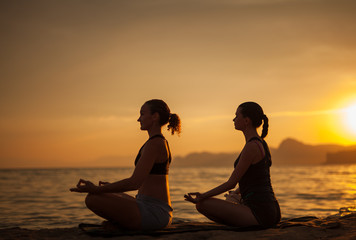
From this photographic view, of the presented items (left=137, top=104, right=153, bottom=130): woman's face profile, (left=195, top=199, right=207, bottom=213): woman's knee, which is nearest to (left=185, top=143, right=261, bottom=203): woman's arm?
(left=195, top=199, right=207, bottom=213): woman's knee

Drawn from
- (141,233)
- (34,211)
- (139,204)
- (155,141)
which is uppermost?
(155,141)

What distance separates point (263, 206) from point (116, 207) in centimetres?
207

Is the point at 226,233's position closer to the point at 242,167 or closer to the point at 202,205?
the point at 202,205

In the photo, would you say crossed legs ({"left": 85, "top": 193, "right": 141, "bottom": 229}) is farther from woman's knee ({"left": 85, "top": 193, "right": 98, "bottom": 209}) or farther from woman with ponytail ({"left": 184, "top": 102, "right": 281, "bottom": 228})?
woman with ponytail ({"left": 184, "top": 102, "right": 281, "bottom": 228})

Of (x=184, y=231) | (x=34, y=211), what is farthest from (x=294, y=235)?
(x=34, y=211)

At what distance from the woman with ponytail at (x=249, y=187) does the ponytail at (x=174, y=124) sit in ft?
2.90

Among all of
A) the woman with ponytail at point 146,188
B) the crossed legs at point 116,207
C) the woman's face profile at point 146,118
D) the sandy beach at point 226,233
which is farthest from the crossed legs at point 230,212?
the woman's face profile at point 146,118

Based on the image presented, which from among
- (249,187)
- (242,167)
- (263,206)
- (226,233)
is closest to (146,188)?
(226,233)

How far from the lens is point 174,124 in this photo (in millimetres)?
5305

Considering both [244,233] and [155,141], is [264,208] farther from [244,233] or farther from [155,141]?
Answer: [155,141]

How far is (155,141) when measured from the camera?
196 inches

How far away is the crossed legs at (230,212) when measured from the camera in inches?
209

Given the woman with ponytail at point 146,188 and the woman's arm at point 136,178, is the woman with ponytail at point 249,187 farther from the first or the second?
the woman's arm at point 136,178

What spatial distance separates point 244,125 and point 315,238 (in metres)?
1.80
